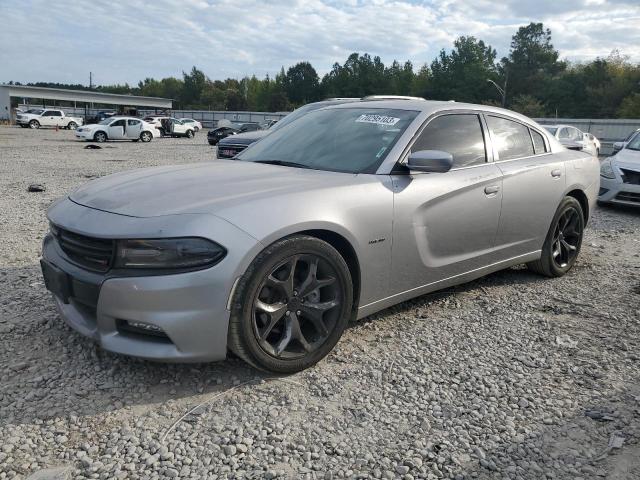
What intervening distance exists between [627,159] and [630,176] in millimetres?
366

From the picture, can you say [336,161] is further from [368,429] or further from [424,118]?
[368,429]

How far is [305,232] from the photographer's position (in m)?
3.04

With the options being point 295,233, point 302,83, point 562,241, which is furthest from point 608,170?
point 302,83

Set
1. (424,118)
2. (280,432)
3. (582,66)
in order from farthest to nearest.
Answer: (582,66) < (424,118) < (280,432)

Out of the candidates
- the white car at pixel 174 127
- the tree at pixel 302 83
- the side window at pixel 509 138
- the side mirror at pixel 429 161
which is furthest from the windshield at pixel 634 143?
the tree at pixel 302 83

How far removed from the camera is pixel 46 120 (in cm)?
4497

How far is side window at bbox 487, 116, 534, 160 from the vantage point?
4.45 m

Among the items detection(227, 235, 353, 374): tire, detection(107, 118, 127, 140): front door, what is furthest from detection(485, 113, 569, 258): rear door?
detection(107, 118, 127, 140): front door

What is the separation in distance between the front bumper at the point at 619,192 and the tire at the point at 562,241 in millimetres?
4554

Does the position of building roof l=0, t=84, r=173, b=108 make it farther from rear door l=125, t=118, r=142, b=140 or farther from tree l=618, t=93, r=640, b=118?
tree l=618, t=93, r=640, b=118

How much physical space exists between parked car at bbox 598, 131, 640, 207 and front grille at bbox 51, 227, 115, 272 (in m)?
8.93

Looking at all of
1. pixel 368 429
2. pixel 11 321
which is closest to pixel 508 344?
pixel 368 429

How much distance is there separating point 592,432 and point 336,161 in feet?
7.19

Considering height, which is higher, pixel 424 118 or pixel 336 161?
pixel 424 118
